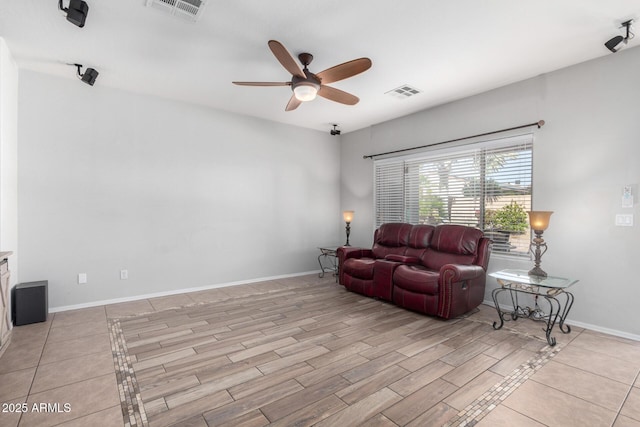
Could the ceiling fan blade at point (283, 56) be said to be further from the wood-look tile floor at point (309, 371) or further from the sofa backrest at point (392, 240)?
the sofa backrest at point (392, 240)

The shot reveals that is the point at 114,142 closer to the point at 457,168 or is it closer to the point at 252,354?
the point at 252,354

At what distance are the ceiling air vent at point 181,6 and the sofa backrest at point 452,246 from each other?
3.69m

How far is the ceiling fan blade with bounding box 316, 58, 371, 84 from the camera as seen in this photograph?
8.68ft

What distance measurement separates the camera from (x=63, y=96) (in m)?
3.85

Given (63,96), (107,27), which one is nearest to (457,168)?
(107,27)

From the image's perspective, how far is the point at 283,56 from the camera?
8.54ft

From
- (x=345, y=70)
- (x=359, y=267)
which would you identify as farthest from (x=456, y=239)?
(x=345, y=70)

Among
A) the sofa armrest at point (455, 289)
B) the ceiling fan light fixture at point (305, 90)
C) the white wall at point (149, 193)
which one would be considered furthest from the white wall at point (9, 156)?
the sofa armrest at point (455, 289)

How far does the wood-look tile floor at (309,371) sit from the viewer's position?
1.92 metres

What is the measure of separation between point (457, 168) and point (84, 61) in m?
4.82

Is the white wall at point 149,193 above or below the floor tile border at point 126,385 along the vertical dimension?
above

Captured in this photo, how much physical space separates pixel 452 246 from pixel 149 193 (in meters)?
Answer: 4.21

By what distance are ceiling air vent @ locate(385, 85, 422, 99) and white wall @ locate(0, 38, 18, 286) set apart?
164 inches

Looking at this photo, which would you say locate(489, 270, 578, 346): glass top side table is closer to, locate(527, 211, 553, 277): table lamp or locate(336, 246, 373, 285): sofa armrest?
locate(527, 211, 553, 277): table lamp
